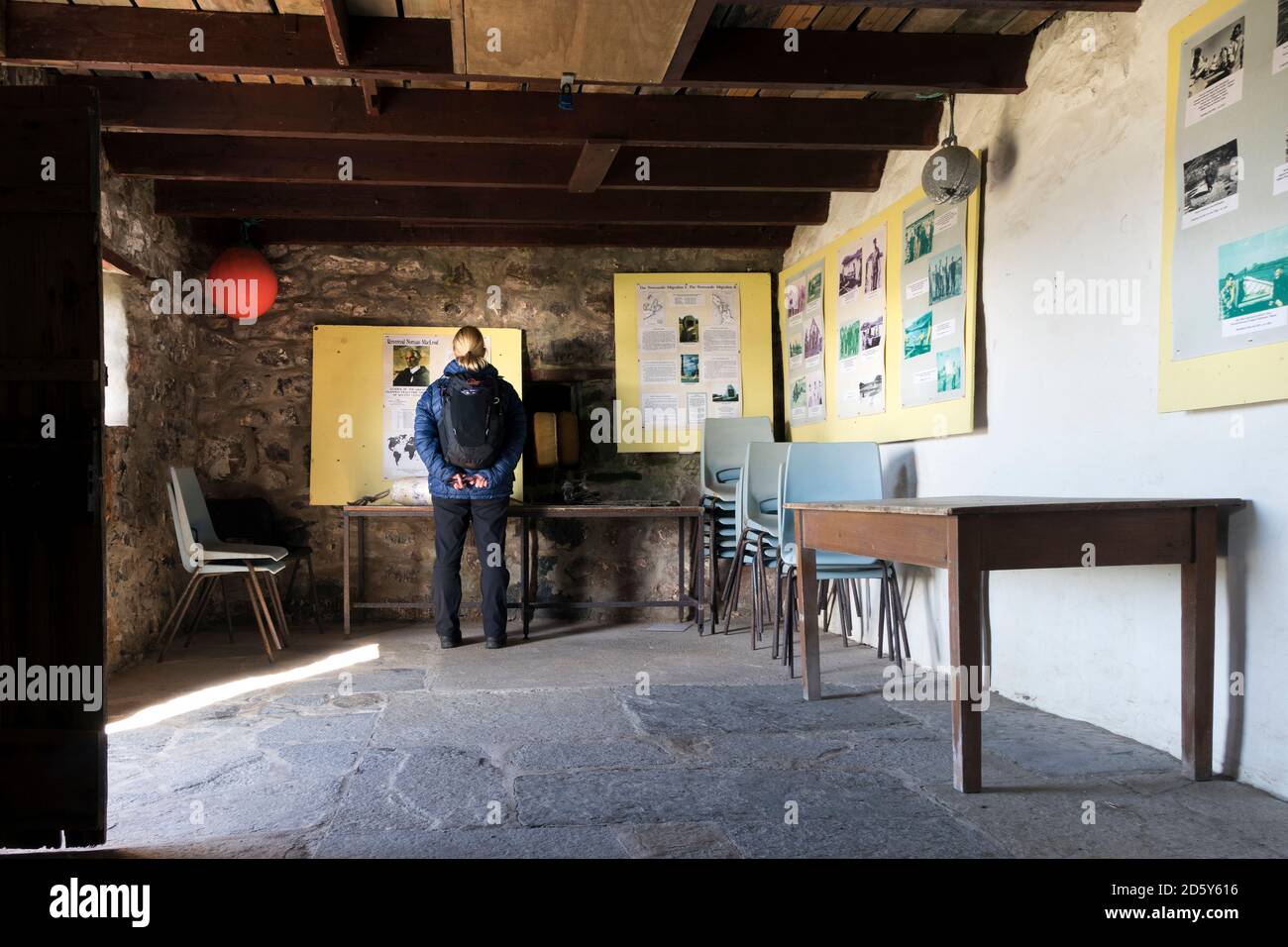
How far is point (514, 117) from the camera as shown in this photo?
4340mm

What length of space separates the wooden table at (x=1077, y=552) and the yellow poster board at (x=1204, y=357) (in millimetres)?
332

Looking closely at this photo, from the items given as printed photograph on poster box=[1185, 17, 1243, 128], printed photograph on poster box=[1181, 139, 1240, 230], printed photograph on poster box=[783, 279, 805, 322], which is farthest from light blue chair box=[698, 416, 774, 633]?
printed photograph on poster box=[1185, 17, 1243, 128]

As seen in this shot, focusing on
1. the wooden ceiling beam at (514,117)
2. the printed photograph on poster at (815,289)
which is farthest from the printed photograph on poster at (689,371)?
the wooden ceiling beam at (514,117)

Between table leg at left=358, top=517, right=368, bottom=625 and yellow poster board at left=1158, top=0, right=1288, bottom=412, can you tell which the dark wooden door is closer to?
yellow poster board at left=1158, top=0, right=1288, bottom=412

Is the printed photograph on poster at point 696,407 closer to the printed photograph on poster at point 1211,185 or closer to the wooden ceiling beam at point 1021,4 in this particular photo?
the wooden ceiling beam at point 1021,4

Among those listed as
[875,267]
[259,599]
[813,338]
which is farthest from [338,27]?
[813,338]

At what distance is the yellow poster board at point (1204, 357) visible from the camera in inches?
102

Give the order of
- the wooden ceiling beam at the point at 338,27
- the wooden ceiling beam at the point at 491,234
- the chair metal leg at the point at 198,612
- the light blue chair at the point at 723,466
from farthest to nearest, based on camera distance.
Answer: the wooden ceiling beam at the point at 491,234 < the light blue chair at the point at 723,466 < the chair metal leg at the point at 198,612 < the wooden ceiling beam at the point at 338,27

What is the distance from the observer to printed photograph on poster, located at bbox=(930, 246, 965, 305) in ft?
13.9

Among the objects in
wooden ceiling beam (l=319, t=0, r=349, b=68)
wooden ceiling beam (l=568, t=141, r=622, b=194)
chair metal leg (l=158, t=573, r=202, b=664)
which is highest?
wooden ceiling beam (l=319, t=0, r=349, b=68)

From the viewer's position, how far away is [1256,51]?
104 inches

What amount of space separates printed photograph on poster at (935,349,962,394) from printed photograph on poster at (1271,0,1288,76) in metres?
1.76
